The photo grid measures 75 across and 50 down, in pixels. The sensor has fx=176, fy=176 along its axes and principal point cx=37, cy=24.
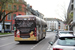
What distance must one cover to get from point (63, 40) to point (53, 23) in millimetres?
160755

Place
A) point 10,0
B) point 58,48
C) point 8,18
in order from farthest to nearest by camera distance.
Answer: point 8,18 < point 10,0 < point 58,48

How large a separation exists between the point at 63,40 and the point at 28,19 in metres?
11.4

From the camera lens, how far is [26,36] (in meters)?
17.9

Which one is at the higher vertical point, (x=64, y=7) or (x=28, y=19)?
(x=64, y=7)

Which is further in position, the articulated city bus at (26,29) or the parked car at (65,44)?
the articulated city bus at (26,29)

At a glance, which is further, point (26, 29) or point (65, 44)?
point (26, 29)

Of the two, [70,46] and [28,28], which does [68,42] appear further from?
[28,28]

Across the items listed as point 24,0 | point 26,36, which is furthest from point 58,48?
point 24,0

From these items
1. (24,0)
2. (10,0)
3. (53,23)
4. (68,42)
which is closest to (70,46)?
(68,42)

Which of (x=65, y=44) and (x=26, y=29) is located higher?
(x=26, y=29)

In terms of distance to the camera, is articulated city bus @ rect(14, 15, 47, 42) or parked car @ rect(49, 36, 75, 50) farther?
articulated city bus @ rect(14, 15, 47, 42)

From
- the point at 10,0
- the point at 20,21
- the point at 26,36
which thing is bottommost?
the point at 26,36

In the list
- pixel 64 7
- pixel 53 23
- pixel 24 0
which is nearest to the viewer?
pixel 24 0

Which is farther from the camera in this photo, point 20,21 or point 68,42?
point 20,21
